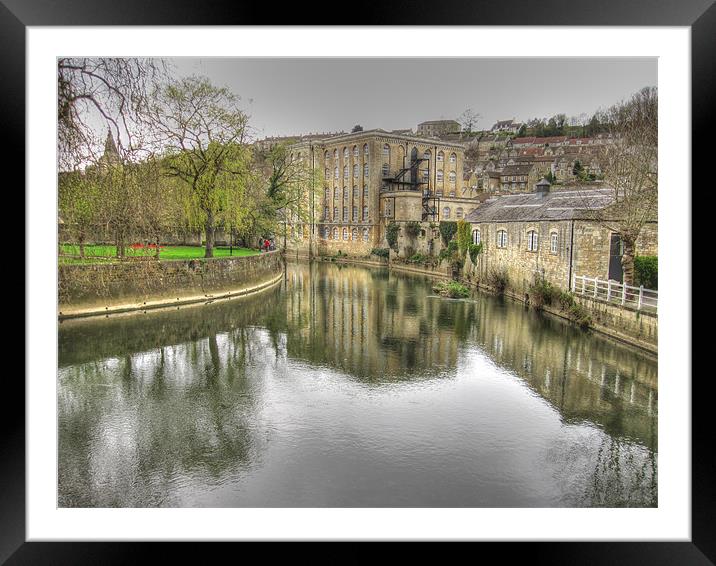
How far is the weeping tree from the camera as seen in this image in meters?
11.9

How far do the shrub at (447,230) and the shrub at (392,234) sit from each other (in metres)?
3.33

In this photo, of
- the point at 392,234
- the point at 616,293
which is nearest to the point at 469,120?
the point at 392,234

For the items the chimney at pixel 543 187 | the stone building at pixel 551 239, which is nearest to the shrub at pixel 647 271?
the stone building at pixel 551 239

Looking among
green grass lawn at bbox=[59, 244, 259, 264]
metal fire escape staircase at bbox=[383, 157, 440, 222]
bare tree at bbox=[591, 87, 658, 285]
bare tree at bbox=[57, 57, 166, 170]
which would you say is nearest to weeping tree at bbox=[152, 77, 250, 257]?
green grass lawn at bbox=[59, 244, 259, 264]

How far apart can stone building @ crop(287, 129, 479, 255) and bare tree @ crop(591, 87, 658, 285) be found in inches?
472

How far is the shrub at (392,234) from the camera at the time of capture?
75.3 ft

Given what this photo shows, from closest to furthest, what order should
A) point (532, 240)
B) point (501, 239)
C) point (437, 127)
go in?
point (532, 240) < point (501, 239) < point (437, 127)

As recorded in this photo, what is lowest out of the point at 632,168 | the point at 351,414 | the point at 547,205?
the point at 351,414

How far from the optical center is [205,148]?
13586 mm

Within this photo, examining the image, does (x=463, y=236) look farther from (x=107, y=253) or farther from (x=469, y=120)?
(x=107, y=253)
